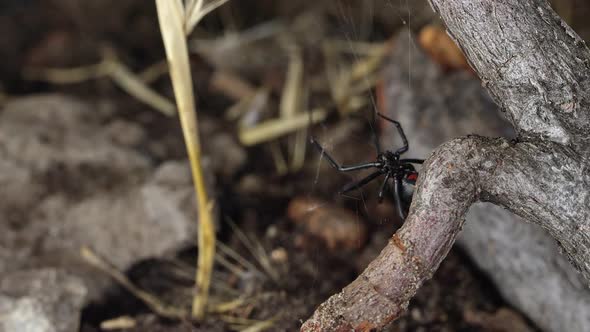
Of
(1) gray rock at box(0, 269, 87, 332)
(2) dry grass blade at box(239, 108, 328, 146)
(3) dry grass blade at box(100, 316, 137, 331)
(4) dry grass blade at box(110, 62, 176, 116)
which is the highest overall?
(2) dry grass blade at box(239, 108, 328, 146)

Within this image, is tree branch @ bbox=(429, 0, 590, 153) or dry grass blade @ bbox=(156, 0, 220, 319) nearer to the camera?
tree branch @ bbox=(429, 0, 590, 153)

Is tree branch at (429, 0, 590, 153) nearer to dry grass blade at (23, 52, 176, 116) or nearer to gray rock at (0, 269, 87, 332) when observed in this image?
gray rock at (0, 269, 87, 332)

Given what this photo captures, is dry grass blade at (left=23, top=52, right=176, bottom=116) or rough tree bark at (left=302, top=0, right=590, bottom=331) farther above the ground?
rough tree bark at (left=302, top=0, right=590, bottom=331)

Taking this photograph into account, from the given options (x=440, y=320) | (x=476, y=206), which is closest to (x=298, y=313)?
(x=440, y=320)

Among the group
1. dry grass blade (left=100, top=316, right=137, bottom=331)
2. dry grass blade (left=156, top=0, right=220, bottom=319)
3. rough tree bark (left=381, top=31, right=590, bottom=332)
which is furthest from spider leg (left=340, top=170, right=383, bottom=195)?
dry grass blade (left=100, top=316, right=137, bottom=331)

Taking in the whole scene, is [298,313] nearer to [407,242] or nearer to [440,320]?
[440,320]

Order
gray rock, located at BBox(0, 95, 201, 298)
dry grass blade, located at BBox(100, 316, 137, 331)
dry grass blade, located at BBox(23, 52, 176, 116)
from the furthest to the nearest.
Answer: dry grass blade, located at BBox(23, 52, 176, 116) < gray rock, located at BBox(0, 95, 201, 298) < dry grass blade, located at BBox(100, 316, 137, 331)

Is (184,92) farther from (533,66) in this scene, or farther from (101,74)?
(101,74)
